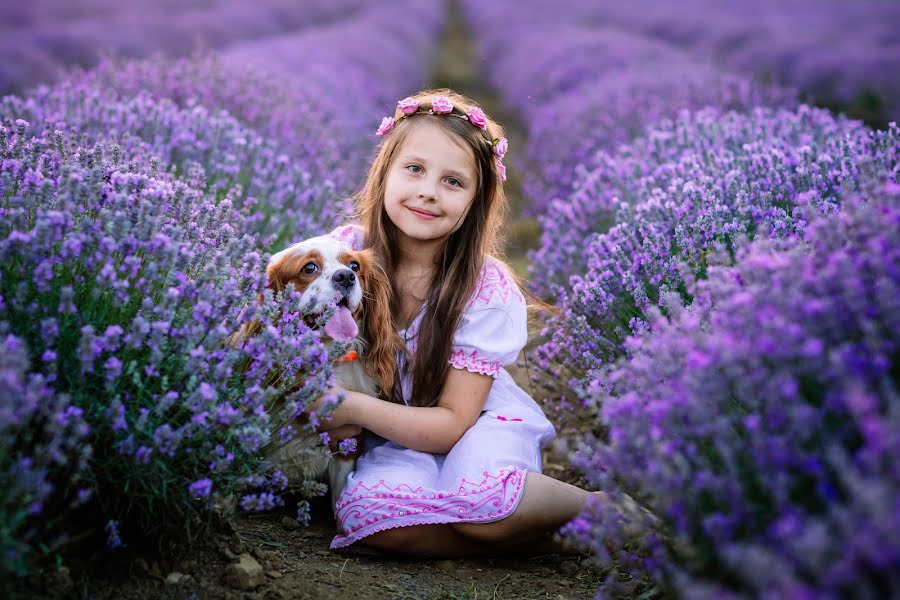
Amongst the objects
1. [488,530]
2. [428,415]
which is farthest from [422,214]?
[488,530]

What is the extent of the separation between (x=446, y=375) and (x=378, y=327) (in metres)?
0.26

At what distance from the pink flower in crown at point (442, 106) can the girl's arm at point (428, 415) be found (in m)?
0.85

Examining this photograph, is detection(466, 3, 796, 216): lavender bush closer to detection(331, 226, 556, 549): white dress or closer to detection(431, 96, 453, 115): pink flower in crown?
detection(431, 96, 453, 115): pink flower in crown

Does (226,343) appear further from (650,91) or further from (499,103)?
(499,103)

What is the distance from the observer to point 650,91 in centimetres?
698

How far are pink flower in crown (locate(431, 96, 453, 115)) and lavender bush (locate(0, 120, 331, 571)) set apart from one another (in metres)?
0.91

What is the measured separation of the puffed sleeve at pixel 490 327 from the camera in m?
2.52

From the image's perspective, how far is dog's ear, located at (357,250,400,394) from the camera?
251cm

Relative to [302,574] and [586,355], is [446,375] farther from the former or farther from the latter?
[302,574]

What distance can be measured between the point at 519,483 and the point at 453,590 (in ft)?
1.13

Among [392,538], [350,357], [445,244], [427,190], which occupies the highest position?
[427,190]

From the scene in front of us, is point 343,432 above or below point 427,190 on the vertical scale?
below

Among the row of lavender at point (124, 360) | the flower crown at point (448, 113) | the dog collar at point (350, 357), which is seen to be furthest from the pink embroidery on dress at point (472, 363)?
the flower crown at point (448, 113)

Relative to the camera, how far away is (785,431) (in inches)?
51.9
